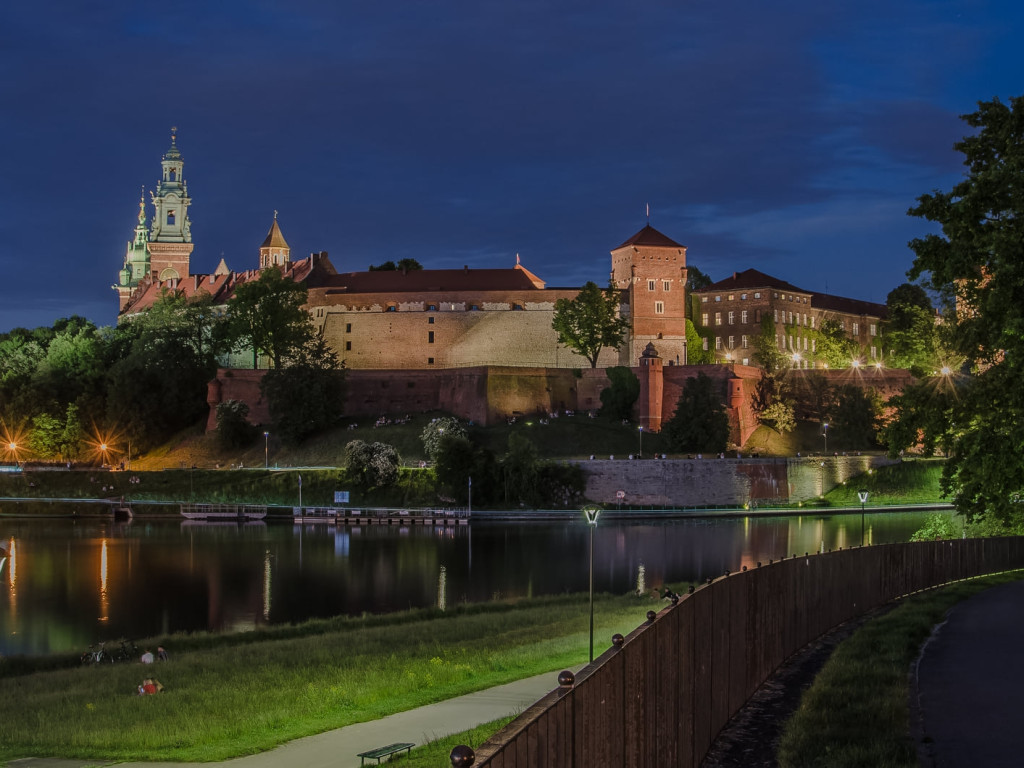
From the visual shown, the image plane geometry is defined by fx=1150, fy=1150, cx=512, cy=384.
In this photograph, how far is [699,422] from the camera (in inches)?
2295

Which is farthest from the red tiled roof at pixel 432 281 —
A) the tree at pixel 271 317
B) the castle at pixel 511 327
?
the tree at pixel 271 317

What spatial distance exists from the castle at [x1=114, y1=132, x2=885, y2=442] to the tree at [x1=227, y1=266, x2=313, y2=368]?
3.97 m

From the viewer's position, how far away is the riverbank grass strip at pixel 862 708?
7781 millimetres

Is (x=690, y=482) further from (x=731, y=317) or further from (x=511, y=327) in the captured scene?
(x=731, y=317)

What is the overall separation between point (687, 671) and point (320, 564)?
3214 cm

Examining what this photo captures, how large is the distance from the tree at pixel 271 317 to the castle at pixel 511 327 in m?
3.97

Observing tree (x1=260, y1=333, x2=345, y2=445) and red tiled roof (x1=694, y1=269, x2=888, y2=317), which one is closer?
tree (x1=260, y1=333, x2=345, y2=445)

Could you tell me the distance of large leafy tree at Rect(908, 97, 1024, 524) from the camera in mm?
12750

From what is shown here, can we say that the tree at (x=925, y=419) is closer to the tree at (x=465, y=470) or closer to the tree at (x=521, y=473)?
the tree at (x=521, y=473)

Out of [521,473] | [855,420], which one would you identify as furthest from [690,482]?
[855,420]

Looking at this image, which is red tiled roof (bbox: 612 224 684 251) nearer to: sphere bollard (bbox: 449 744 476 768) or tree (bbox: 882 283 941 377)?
tree (bbox: 882 283 941 377)

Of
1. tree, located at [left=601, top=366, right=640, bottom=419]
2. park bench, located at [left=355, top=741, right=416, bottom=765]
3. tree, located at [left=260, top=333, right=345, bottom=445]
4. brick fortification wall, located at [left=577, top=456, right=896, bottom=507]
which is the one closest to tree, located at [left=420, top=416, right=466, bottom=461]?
tree, located at [left=260, top=333, right=345, bottom=445]

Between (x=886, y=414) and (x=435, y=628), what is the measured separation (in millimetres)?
51746

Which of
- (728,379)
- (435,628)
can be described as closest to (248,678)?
(435,628)
